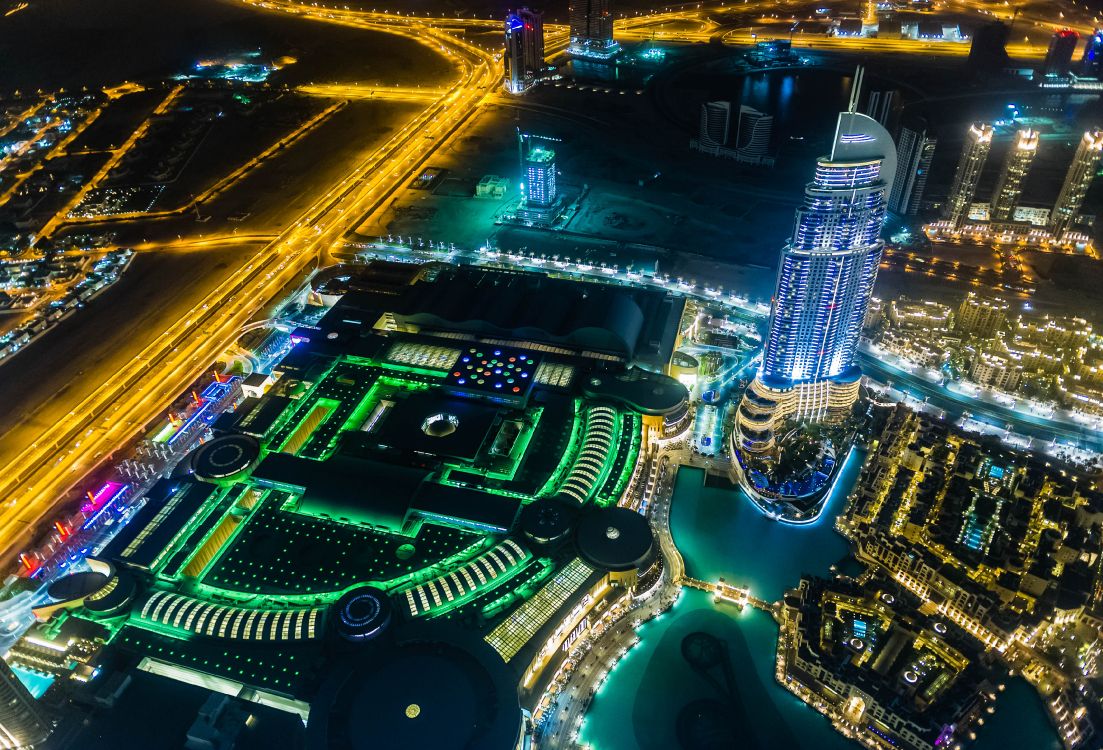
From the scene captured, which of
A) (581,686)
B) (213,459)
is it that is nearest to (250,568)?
(213,459)

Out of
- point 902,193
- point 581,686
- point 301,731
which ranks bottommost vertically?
point 581,686

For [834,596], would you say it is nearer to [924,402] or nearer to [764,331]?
[924,402]

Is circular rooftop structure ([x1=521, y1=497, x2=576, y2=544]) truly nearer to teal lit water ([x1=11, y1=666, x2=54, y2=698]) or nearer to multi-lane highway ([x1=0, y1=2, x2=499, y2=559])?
teal lit water ([x1=11, y1=666, x2=54, y2=698])

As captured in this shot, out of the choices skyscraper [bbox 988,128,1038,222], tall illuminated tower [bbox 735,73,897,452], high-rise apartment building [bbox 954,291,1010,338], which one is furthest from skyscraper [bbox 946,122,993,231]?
tall illuminated tower [bbox 735,73,897,452]

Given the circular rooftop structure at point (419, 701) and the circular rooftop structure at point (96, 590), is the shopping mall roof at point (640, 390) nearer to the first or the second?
the circular rooftop structure at point (419, 701)

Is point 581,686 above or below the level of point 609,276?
below

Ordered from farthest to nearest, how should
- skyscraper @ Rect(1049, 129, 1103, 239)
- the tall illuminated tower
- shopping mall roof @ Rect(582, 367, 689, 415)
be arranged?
skyscraper @ Rect(1049, 129, 1103, 239), shopping mall roof @ Rect(582, 367, 689, 415), the tall illuminated tower

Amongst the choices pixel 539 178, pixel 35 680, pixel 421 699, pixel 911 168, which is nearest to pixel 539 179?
pixel 539 178
